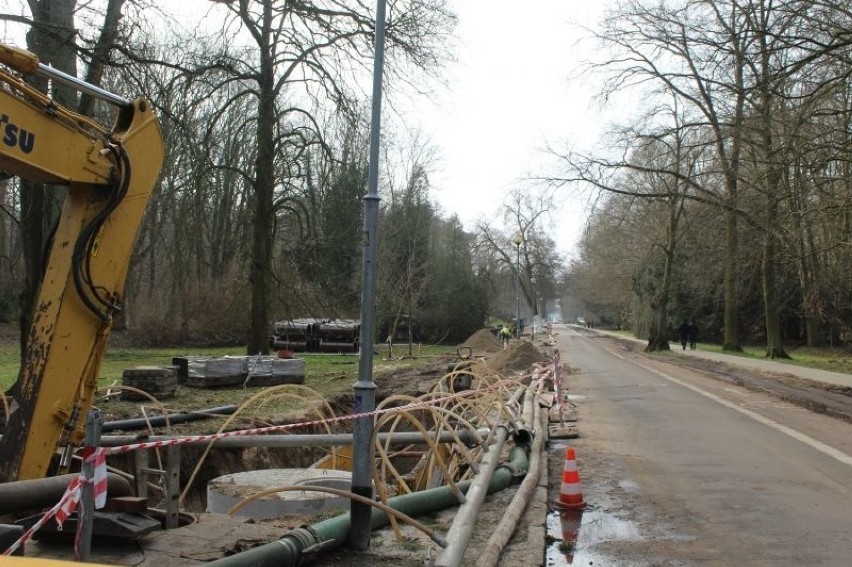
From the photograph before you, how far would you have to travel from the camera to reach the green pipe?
4270 mm

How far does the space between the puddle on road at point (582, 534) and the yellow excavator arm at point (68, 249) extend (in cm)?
386

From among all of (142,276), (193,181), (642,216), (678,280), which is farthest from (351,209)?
(678,280)

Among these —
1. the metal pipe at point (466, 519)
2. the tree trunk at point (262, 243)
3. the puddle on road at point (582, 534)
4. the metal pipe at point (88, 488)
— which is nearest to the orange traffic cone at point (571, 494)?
the puddle on road at point (582, 534)

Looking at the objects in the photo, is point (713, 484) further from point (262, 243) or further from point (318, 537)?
point (262, 243)

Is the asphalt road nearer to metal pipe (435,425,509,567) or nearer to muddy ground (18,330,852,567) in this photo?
muddy ground (18,330,852,567)

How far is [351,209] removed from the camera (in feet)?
70.9

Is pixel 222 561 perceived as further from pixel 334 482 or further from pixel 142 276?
pixel 142 276

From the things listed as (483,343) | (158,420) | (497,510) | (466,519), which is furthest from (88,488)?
(483,343)

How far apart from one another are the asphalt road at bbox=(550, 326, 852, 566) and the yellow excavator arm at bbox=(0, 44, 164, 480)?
408 centimetres

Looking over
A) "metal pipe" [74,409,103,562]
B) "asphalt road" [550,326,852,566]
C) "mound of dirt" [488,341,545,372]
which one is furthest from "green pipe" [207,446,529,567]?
"mound of dirt" [488,341,545,372]

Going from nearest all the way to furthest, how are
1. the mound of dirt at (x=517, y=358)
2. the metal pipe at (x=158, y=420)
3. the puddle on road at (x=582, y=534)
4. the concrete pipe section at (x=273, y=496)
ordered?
the puddle on road at (x=582, y=534) < the concrete pipe section at (x=273, y=496) < the metal pipe at (x=158, y=420) < the mound of dirt at (x=517, y=358)

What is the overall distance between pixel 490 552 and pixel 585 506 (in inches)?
104

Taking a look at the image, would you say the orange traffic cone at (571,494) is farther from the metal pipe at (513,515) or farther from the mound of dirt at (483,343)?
the mound of dirt at (483,343)

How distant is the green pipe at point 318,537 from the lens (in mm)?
4270
